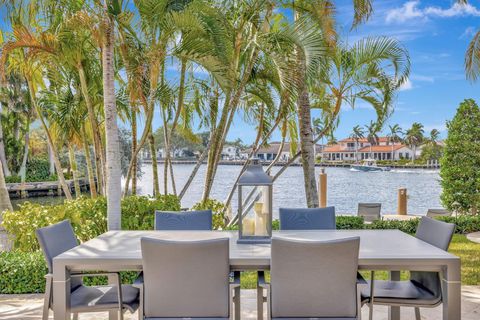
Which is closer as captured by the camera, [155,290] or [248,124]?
[155,290]

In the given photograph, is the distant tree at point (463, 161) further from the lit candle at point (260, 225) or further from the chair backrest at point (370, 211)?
the lit candle at point (260, 225)

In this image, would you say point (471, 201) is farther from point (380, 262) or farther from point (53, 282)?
point (53, 282)

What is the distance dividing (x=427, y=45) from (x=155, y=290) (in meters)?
25.5

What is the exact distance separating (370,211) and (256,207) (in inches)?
258

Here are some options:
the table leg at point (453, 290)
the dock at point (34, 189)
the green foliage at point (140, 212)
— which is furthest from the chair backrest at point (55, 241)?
the dock at point (34, 189)

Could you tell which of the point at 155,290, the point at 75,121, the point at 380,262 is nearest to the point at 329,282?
the point at 380,262

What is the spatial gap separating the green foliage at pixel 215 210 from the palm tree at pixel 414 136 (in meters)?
52.7

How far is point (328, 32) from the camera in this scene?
5.29m

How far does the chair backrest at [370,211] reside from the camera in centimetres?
876

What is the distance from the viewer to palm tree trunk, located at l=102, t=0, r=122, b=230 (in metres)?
4.47

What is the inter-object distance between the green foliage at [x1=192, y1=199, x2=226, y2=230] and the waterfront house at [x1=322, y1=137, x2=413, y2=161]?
151ft

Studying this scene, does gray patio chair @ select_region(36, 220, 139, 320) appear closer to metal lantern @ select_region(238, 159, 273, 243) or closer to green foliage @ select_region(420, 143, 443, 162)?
metal lantern @ select_region(238, 159, 273, 243)

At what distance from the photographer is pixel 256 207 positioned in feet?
9.21

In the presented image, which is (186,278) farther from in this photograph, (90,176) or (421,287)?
(90,176)
